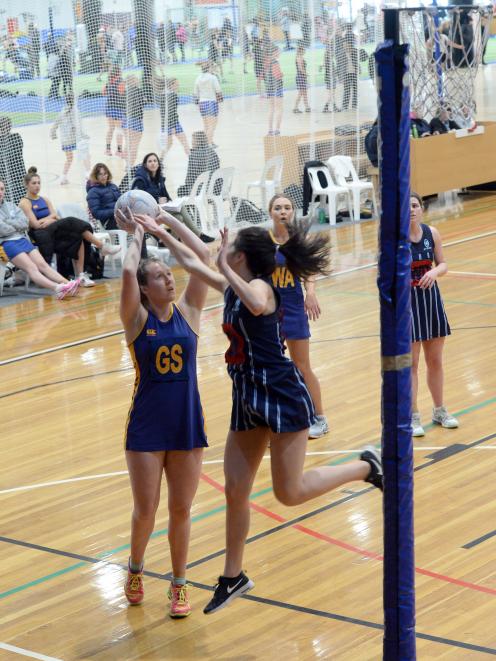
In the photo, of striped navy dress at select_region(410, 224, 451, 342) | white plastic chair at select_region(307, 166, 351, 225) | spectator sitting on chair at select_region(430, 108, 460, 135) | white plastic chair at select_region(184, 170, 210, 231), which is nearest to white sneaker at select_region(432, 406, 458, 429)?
striped navy dress at select_region(410, 224, 451, 342)

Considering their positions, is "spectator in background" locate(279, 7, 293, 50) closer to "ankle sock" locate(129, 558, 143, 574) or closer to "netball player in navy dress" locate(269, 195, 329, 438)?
"netball player in navy dress" locate(269, 195, 329, 438)

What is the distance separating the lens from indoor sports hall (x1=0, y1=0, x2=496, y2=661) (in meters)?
5.25

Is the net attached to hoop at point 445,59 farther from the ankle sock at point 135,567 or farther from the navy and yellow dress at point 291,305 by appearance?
the ankle sock at point 135,567

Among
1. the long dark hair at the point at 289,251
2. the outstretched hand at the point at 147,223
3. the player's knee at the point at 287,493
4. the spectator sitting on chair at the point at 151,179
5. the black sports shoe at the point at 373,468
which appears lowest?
the black sports shoe at the point at 373,468

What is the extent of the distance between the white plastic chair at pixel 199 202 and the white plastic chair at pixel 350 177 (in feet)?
8.38

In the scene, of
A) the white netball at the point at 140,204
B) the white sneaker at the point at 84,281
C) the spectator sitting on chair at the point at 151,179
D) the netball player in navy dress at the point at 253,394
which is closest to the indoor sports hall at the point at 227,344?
the white sneaker at the point at 84,281

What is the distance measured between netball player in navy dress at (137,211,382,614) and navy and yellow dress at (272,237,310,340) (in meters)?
2.41

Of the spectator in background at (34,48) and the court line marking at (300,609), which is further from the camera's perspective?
the spectator in background at (34,48)

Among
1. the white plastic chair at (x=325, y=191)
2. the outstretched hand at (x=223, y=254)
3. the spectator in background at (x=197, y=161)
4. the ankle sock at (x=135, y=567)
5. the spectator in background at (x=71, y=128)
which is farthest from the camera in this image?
the white plastic chair at (x=325, y=191)

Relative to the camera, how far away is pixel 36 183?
13875 mm

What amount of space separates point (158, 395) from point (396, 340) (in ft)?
4.67

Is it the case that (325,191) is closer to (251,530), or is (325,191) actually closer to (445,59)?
(445,59)

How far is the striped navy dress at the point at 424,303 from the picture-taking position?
25.3 feet

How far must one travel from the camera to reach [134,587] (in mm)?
5539
